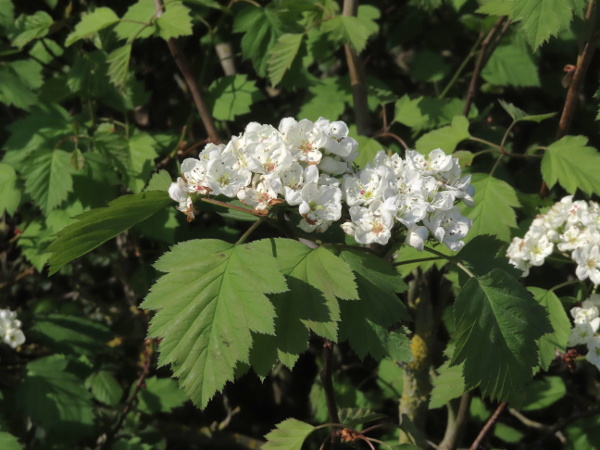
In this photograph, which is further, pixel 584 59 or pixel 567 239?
pixel 584 59

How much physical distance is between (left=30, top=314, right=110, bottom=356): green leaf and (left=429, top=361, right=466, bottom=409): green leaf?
1.53 m

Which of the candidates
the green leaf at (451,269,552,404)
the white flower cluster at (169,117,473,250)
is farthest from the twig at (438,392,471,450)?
the white flower cluster at (169,117,473,250)

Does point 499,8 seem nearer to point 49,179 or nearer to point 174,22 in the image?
point 174,22

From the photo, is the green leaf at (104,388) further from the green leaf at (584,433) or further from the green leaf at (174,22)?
the green leaf at (584,433)

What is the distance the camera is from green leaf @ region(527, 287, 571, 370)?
2.22m

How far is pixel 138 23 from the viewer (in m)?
2.82

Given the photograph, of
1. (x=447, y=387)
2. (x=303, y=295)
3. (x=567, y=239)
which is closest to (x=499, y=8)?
(x=567, y=239)

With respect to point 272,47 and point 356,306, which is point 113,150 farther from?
point 356,306

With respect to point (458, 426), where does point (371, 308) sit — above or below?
above

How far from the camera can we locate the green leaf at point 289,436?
6.24 ft

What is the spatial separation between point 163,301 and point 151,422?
2.04 metres

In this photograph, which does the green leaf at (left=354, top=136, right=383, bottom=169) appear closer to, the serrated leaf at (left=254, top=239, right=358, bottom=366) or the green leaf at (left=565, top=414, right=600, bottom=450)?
the serrated leaf at (left=254, top=239, right=358, bottom=366)

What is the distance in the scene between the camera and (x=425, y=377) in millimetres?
2943

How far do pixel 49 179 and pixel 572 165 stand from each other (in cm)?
188
